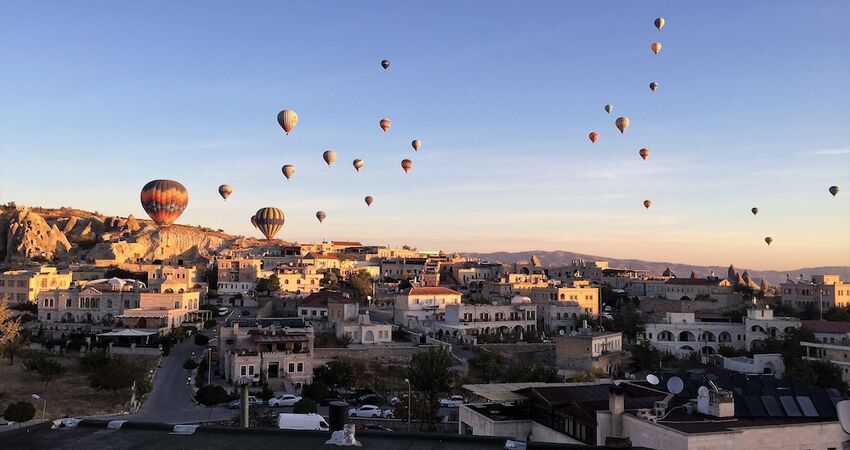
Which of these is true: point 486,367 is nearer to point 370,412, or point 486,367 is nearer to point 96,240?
point 370,412

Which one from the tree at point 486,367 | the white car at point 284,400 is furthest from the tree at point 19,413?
the tree at point 486,367

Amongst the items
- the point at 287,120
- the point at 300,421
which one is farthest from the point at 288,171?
the point at 300,421

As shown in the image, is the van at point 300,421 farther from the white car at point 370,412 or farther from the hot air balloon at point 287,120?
the hot air balloon at point 287,120

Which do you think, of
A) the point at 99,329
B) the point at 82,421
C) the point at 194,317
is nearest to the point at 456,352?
the point at 194,317

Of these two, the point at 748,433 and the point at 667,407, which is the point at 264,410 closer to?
the point at 667,407

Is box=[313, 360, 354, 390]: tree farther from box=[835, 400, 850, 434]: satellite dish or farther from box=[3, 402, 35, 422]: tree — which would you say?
box=[835, 400, 850, 434]: satellite dish

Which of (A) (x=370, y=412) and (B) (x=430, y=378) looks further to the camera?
(B) (x=430, y=378)

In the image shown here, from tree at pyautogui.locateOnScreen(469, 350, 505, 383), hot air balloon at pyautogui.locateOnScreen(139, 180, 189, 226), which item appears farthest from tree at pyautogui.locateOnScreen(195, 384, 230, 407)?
hot air balloon at pyautogui.locateOnScreen(139, 180, 189, 226)
